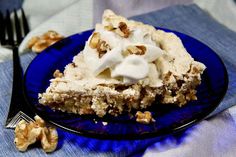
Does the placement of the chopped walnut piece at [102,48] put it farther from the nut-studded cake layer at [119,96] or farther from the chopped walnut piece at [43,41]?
the chopped walnut piece at [43,41]

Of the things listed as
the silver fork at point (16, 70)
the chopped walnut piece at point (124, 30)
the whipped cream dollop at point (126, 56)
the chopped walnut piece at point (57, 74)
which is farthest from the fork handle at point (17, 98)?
the chopped walnut piece at point (124, 30)

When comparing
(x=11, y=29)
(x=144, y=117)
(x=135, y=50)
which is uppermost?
(x=135, y=50)

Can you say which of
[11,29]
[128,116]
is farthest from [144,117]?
[11,29]

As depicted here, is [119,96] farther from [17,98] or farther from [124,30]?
[17,98]

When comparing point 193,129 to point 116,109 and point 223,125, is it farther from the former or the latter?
point 116,109

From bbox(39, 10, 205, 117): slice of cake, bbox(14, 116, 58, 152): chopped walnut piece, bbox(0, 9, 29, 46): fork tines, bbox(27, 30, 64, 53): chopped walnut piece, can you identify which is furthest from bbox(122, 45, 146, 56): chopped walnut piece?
bbox(0, 9, 29, 46): fork tines

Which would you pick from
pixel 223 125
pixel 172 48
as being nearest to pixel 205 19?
pixel 172 48
